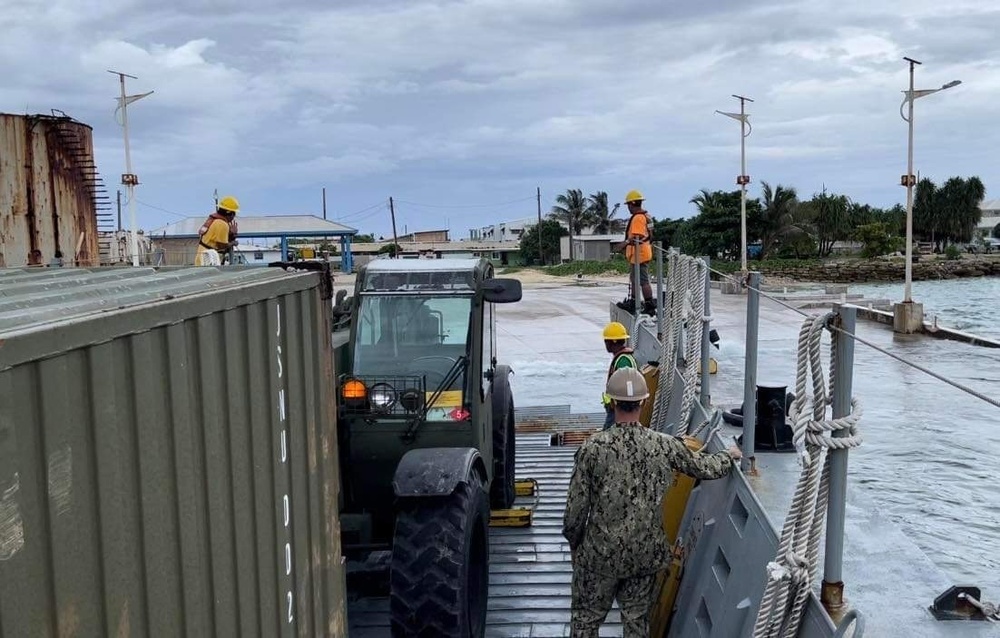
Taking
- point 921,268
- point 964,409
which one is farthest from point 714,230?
point 964,409

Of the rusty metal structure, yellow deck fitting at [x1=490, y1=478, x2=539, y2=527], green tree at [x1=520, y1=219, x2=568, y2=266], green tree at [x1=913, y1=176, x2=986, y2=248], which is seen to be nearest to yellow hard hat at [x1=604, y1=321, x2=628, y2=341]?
yellow deck fitting at [x1=490, y1=478, x2=539, y2=527]

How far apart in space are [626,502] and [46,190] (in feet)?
24.7

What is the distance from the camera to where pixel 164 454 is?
7.48 feet

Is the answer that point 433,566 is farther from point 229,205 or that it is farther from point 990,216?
point 990,216

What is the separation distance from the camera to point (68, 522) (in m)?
1.84

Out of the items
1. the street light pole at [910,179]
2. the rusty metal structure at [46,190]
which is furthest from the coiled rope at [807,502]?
the street light pole at [910,179]

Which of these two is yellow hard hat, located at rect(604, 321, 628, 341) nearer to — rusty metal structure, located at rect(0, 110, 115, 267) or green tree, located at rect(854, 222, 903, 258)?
rusty metal structure, located at rect(0, 110, 115, 267)

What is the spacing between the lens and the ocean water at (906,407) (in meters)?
6.38

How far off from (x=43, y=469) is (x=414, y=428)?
361cm

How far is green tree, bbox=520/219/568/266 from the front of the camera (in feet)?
246

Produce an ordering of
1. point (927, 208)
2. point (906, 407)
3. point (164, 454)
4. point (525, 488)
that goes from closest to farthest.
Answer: point (164, 454)
point (525, 488)
point (906, 407)
point (927, 208)

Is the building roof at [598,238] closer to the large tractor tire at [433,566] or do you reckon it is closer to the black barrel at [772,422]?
the black barrel at [772,422]

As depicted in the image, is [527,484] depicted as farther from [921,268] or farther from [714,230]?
[921,268]

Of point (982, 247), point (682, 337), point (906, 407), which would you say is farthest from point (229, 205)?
point (982, 247)
